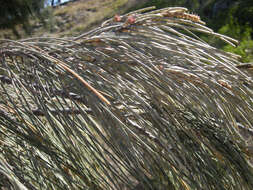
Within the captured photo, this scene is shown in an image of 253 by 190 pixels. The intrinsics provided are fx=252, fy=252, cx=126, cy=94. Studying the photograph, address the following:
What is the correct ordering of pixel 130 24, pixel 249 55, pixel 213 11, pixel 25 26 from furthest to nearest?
pixel 213 11 < pixel 25 26 < pixel 249 55 < pixel 130 24

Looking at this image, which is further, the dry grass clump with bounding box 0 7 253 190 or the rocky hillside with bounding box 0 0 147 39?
the rocky hillside with bounding box 0 0 147 39

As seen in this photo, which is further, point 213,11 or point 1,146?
point 213,11

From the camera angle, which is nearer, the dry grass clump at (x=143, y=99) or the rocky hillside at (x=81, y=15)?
the dry grass clump at (x=143, y=99)

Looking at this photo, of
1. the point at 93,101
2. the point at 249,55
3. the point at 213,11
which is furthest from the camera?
the point at 213,11

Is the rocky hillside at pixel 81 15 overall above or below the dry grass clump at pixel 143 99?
below

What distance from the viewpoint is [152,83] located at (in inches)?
14.7

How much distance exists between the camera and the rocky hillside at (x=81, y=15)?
905 centimetres

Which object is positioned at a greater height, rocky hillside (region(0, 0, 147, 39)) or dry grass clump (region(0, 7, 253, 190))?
dry grass clump (region(0, 7, 253, 190))

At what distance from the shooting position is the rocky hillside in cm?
905

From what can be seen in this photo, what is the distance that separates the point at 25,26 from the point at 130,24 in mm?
3696

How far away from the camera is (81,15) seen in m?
11.0

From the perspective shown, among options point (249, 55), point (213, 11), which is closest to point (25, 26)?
point (249, 55)

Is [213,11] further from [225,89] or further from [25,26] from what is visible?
[225,89]

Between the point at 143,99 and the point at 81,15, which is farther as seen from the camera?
the point at 81,15
